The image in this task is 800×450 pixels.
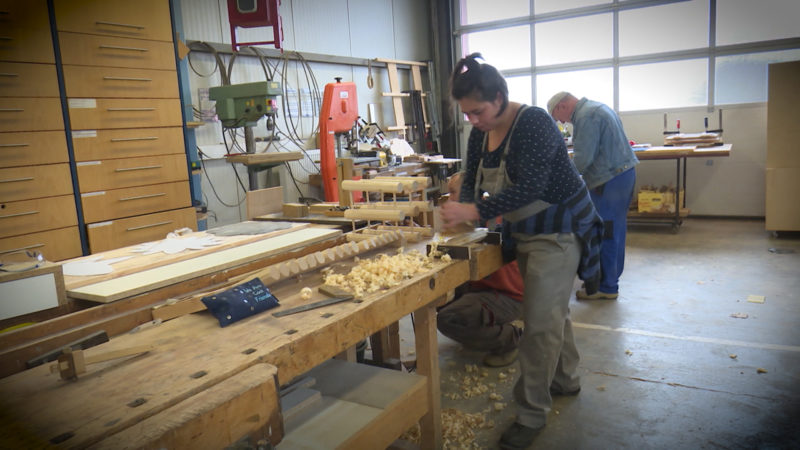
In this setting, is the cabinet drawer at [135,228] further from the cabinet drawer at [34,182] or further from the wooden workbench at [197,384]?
the wooden workbench at [197,384]

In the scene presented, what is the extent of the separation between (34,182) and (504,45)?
6.71 metres

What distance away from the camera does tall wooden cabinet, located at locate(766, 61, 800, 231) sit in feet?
17.0

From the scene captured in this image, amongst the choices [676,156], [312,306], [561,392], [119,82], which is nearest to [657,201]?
[676,156]

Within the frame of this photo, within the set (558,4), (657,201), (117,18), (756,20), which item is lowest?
(657,201)

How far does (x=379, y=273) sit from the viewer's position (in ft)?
5.91

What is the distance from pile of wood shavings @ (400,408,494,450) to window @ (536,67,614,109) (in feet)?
19.1

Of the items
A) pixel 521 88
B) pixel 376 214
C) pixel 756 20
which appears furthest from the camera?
pixel 521 88

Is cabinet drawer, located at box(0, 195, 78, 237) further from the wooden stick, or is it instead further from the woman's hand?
the woman's hand

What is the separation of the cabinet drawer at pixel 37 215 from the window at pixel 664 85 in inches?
255

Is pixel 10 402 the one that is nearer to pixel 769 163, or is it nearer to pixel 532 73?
pixel 769 163

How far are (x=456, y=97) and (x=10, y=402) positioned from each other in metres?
1.57

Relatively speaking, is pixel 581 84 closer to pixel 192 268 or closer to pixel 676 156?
pixel 676 156

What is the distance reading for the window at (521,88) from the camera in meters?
8.09

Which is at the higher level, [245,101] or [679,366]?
[245,101]
